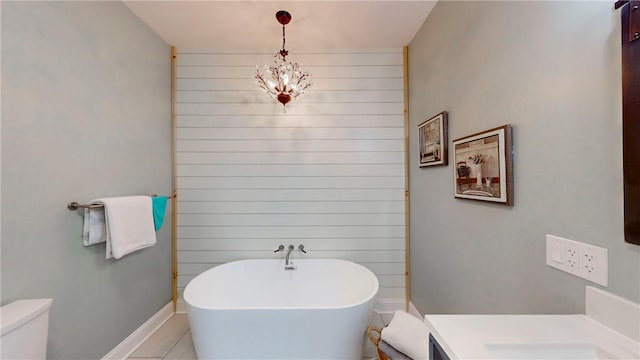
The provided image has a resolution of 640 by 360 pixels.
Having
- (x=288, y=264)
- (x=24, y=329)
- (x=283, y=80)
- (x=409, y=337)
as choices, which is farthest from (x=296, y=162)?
(x=24, y=329)

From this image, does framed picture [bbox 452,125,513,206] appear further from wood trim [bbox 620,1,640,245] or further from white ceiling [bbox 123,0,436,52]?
white ceiling [bbox 123,0,436,52]

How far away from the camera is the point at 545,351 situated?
71 centimetres

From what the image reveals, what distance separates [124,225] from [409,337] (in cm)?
201

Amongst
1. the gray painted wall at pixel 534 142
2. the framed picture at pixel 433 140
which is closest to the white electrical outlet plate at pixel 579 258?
the gray painted wall at pixel 534 142

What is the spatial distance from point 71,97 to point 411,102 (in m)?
2.65

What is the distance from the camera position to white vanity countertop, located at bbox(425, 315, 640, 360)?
2.29 feet

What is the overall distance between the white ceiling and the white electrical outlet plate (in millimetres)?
1893

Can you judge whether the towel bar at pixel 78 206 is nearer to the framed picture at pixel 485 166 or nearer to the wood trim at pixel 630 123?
the framed picture at pixel 485 166

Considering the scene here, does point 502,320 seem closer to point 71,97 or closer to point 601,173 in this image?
point 601,173

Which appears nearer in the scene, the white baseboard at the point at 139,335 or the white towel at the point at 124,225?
the white towel at the point at 124,225

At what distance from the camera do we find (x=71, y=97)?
1467 mm

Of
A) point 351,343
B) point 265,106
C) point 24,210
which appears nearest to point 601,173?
point 351,343

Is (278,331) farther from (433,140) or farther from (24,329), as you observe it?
(433,140)

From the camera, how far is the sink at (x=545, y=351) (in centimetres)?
70
